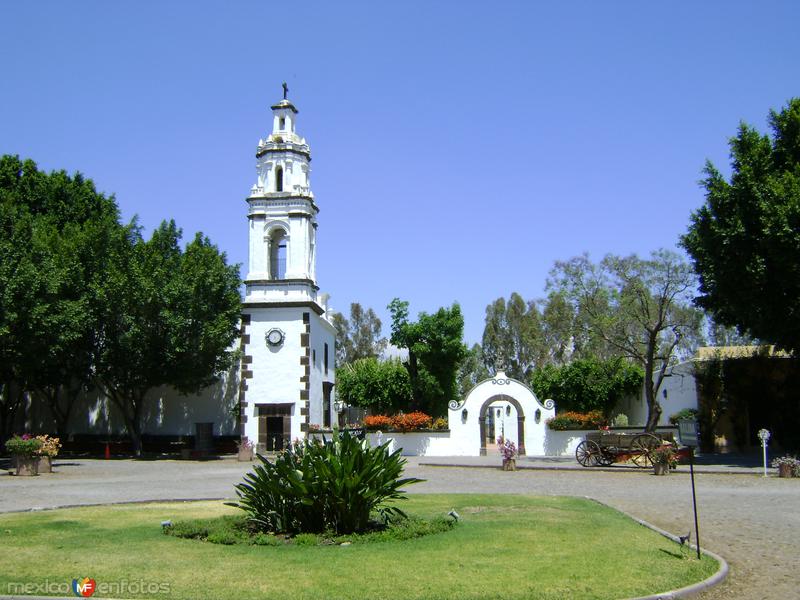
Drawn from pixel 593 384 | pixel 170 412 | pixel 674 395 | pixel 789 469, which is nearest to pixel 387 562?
pixel 789 469

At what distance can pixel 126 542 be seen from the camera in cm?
1016

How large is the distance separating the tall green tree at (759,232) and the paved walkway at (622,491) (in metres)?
5.16

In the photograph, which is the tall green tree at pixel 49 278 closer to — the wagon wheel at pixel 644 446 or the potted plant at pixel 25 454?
the potted plant at pixel 25 454

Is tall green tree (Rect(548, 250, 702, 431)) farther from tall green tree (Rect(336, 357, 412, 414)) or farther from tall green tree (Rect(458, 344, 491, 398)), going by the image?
tall green tree (Rect(458, 344, 491, 398))

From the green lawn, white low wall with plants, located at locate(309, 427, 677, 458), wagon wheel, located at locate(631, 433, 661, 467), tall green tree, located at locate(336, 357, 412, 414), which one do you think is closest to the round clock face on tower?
white low wall with plants, located at locate(309, 427, 677, 458)

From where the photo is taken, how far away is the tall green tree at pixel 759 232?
23.4 m

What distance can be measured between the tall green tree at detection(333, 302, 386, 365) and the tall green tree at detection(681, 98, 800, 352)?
42.4 meters

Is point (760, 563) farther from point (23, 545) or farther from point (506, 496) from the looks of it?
point (23, 545)

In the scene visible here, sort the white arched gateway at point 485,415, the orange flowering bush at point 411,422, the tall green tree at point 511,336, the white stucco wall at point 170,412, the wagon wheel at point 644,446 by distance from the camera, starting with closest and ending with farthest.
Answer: the wagon wheel at point 644,446 → the white arched gateway at point 485,415 → the orange flowering bush at point 411,422 → the white stucco wall at point 170,412 → the tall green tree at point 511,336

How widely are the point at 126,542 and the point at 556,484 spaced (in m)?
12.9

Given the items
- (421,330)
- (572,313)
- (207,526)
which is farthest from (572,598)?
(421,330)

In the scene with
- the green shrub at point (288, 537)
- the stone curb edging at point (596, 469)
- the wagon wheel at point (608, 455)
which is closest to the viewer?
the green shrub at point (288, 537)

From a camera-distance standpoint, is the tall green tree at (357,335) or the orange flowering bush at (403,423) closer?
the orange flowering bush at (403,423)

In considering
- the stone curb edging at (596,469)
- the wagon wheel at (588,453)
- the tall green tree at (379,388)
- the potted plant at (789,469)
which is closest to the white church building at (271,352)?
the tall green tree at (379,388)
